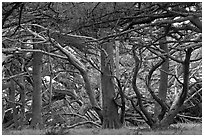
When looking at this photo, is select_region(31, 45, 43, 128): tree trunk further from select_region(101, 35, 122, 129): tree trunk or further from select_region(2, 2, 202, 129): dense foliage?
select_region(101, 35, 122, 129): tree trunk

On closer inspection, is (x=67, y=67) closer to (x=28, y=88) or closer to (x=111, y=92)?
(x=28, y=88)

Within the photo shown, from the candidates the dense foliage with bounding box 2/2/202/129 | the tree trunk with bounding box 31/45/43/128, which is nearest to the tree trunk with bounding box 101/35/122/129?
the dense foliage with bounding box 2/2/202/129

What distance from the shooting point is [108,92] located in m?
8.88

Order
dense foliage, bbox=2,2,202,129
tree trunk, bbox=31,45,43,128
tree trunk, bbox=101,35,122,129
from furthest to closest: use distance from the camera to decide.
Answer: tree trunk, bbox=31,45,43,128 < tree trunk, bbox=101,35,122,129 < dense foliage, bbox=2,2,202,129

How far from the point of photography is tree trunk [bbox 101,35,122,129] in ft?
28.7

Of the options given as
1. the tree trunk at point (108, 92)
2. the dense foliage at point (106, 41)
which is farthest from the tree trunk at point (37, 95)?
the tree trunk at point (108, 92)

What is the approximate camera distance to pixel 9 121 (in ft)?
A: 44.0

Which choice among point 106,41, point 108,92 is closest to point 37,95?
point 108,92

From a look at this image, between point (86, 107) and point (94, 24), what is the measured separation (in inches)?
236

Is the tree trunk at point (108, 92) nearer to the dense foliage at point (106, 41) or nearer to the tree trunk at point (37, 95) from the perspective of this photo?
the dense foliage at point (106, 41)

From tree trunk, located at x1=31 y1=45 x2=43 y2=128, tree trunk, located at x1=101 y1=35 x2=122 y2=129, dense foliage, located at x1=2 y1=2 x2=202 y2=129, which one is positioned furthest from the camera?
tree trunk, located at x1=31 y1=45 x2=43 y2=128

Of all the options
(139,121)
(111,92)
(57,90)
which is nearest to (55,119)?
(57,90)

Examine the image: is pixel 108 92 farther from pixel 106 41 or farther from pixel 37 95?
pixel 106 41

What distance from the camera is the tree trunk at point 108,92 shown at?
8.75 m
